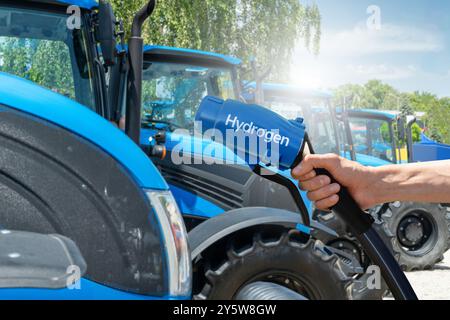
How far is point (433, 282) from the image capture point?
6.43 meters

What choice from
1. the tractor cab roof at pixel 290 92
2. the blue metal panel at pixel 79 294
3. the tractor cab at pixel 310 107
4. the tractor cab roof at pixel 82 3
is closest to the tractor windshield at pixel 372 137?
the tractor cab at pixel 310 107

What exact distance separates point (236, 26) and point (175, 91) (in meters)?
11.9

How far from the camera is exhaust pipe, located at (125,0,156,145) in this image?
3.16 m

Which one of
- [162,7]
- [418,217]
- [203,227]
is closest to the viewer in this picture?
[203,227]

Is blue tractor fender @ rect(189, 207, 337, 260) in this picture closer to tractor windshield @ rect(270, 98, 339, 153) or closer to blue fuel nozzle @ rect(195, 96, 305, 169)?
blue fuel nozzle @ rect(195, 96, 305, 169)

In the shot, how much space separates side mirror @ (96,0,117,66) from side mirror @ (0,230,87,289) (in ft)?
7.32

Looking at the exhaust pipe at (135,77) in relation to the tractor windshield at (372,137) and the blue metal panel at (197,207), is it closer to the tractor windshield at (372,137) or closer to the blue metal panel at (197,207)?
the blue metal panel at (197,207)

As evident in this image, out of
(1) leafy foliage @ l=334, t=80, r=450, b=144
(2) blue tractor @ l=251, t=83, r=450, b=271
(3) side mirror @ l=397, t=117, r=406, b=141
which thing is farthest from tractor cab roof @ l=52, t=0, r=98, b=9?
(1) leafy foliage @ l=334, t=80, r=450, b=144

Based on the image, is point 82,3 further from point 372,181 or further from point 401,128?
point 401,128
